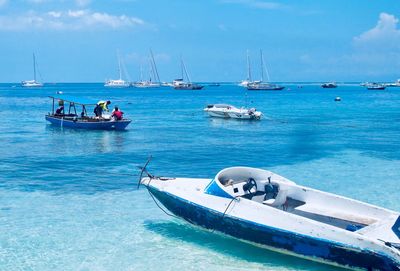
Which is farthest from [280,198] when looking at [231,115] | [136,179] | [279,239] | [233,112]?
[231,115]

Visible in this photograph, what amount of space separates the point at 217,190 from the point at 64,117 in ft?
111

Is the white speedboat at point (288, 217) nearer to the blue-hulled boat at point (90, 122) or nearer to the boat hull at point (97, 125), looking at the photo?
the boat hull at point (97, 125)

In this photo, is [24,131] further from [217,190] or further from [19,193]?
[217,190]

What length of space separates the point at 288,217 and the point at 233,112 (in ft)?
146

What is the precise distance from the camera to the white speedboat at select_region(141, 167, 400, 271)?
1219 cm

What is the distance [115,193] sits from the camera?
20.8 m

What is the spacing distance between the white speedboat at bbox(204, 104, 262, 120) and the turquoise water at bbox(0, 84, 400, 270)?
677cm

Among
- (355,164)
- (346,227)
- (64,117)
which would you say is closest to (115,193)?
(346,227)

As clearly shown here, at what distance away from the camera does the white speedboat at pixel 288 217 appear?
480 inches

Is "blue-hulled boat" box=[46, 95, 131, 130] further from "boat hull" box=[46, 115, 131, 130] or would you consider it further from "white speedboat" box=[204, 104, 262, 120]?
"white speedboat" box=[204, 104, 262, 120]

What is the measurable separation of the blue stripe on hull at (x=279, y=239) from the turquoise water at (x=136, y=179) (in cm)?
50

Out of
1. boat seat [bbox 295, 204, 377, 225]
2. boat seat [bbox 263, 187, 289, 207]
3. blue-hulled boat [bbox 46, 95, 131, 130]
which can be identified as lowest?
blue-hulled boat [bbox 46, 95, 131, 130]

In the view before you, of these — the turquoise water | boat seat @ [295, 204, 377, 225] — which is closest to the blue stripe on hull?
the turquoise water

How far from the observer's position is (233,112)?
2263 inches
